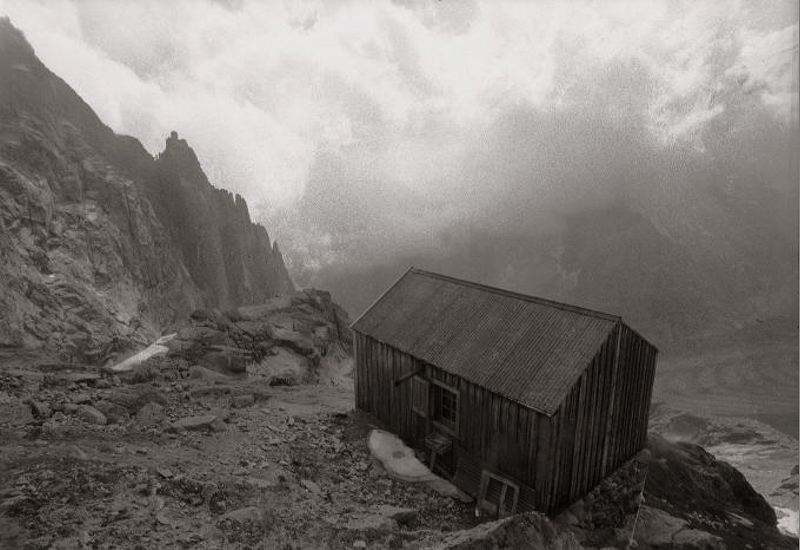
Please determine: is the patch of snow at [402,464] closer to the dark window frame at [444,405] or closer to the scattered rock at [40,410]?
the dark window frame at [444,405]

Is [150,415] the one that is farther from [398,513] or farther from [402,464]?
[398,513]

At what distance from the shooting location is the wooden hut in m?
14.7

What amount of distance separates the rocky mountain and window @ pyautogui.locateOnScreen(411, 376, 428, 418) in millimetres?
21135

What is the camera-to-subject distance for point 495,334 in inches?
661

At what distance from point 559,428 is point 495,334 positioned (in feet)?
12.1

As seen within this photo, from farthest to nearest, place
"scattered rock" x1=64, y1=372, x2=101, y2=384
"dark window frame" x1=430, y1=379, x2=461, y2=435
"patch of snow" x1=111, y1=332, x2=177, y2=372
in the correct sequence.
Answer: 1. "patch of snow" x1=111, y1=332, x2=177, y2=372
2. "scattered rock" x1=64, y1=372, x2=101, y2=384
3. "dark window frame" x1=430, y1=379, x2=461, y2=435

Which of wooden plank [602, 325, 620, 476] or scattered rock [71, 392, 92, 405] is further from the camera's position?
scattered rock [71, 392, 92, 405]

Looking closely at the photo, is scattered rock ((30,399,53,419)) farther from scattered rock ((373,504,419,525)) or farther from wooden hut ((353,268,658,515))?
wooden hut ((353,268,658,515))

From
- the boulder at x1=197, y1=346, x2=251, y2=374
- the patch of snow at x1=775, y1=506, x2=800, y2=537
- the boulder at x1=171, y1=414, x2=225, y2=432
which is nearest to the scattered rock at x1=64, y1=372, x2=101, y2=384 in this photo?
the boulder at x1=171, y1=414, x2=225, y2=432

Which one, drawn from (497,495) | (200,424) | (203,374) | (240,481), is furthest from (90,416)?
(497,495)

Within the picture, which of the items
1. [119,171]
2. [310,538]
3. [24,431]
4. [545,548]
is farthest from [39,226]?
[545,548]

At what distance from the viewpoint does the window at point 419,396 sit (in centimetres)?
1759

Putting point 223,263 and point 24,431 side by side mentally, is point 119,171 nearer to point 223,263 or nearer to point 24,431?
point 223,263

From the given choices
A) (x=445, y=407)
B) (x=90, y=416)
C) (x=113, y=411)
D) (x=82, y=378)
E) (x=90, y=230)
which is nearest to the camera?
(x=90, y=416)
